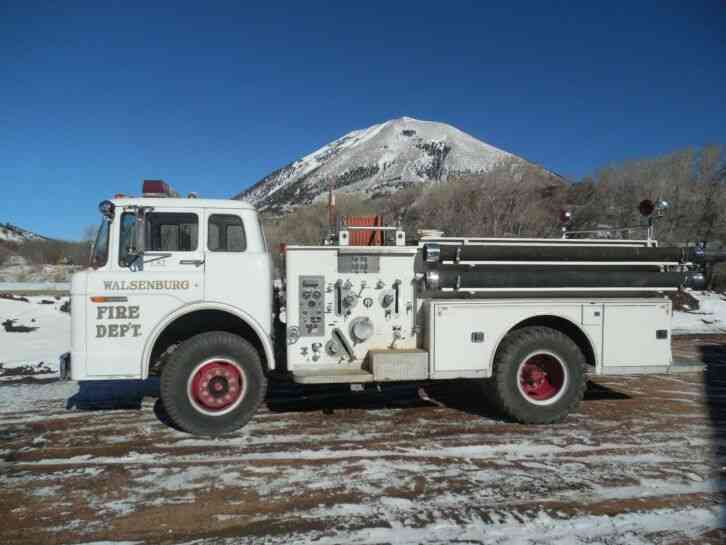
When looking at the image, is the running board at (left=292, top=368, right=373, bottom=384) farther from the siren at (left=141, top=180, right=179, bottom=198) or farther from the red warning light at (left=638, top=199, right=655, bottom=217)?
the red warning light at (left=638, top=199, right=655, bottom=217)

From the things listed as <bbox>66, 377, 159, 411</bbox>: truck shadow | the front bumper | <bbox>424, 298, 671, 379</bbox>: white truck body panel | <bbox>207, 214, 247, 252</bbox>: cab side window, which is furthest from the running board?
<bbox>66, 377, 159, 411</bbox>: truck shadow

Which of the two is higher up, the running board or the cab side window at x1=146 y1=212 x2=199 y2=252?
the cab side window at x1=146 y1=212 x2=199 y2=252

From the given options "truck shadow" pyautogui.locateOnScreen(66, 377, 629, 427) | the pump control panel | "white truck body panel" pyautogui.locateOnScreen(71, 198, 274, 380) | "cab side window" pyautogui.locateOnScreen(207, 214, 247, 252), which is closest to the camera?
"white truck body panel" pyautogui.locateOnScreen(71, 198, 274, 380)

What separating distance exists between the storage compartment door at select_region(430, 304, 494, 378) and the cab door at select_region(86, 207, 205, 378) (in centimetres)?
A: 275

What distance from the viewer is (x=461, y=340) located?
5836 mm

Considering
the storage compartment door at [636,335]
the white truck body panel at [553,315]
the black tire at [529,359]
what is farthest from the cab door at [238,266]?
the storage compartment door at [636,335]

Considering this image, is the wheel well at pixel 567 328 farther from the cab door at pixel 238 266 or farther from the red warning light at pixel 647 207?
the cab door at pixel 238 266

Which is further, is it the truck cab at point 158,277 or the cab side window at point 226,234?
the cab side window at point 226,234

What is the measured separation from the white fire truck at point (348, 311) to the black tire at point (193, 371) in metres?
0.02

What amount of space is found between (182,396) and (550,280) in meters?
4.42

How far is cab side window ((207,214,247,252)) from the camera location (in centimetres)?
565

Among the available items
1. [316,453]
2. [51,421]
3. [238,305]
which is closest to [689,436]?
[316,453]

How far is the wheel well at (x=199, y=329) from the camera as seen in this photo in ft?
19.4

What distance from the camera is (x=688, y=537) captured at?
354 cm
